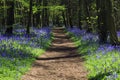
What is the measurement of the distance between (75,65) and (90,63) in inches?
38.0

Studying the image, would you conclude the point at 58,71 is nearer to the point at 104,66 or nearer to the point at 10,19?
the point at 104,66

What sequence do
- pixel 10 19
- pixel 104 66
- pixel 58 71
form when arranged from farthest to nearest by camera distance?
pixel 10 19, pixel 58 71, pixel 104 66

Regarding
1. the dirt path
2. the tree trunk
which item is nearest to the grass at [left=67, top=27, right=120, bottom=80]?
the dirt path

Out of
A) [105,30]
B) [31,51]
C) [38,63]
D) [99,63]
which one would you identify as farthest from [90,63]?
[105,30]

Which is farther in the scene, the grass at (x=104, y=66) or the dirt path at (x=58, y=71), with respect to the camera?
the dirt path at (x=58, y=71)

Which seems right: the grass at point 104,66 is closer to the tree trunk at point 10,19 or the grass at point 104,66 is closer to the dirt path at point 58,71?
the dirt path at point 58,71

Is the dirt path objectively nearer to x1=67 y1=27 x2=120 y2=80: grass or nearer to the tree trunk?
x1=67 y1=27 x2=120 y2=80: grass

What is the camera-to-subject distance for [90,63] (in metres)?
13.4

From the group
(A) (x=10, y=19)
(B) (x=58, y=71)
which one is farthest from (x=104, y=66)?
(A) (x=10, y=19)

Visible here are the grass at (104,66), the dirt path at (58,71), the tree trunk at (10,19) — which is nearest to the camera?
the grass at (104,66)

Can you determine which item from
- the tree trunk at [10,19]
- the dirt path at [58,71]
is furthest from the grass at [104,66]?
the tree trunk at [10,19]

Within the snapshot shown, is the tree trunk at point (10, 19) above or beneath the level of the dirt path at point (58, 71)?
above

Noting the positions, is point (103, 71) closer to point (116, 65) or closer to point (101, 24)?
point (116, 65)

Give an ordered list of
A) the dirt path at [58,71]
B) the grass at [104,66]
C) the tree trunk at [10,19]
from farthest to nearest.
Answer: the tree trunk at [10,19], the dirt path at [58,71], the grass at [104,66]
